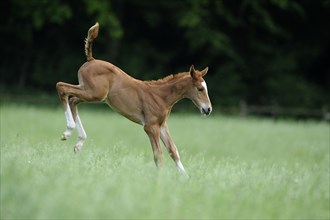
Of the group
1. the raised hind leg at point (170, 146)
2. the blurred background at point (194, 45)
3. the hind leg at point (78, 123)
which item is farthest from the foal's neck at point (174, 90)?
the blurred background at point (194, 45)

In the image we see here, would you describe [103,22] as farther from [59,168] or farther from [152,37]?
[59,168]

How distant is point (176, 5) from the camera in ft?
117

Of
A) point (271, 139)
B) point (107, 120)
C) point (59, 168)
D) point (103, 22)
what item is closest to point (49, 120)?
point (107, 120)

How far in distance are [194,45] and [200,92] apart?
84.0 feet

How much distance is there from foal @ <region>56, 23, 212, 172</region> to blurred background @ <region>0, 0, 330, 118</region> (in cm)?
2350

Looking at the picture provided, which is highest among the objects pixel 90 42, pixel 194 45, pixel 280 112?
pixel 194 45

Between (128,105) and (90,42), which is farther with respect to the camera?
(90,42)

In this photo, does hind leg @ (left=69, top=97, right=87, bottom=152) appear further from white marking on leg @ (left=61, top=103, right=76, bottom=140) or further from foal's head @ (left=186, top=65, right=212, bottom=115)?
foal's head @ (left=186, top=65, right=212, bottom=115)

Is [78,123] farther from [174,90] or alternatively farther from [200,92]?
[200,92]

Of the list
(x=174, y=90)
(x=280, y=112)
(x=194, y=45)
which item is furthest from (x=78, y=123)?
(x=194, y=45)

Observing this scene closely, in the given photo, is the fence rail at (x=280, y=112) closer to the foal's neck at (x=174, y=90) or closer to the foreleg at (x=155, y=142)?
the foal's neck at (x=174, y=90)

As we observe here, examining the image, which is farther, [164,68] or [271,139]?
[164,68]

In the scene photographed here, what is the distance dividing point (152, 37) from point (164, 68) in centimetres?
240

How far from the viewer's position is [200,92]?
9492mm
